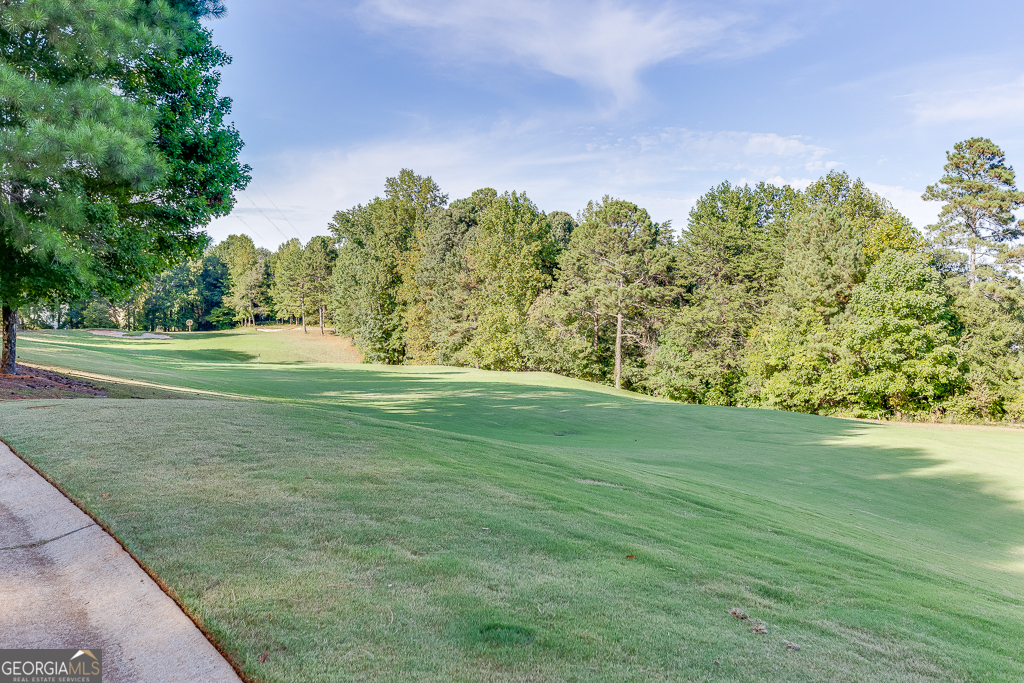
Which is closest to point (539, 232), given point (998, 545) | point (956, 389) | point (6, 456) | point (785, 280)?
point (785, 280)

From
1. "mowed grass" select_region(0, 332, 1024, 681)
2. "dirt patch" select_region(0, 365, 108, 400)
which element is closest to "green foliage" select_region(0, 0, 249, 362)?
"dirt patch" select_region(0, 365, 108, 400)

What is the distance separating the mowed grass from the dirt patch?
7.30ft

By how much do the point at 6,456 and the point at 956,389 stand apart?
143 ft

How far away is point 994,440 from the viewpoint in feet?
69.4

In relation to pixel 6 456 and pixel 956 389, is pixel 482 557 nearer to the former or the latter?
pixel 6 456

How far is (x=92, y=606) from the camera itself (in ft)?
10.6

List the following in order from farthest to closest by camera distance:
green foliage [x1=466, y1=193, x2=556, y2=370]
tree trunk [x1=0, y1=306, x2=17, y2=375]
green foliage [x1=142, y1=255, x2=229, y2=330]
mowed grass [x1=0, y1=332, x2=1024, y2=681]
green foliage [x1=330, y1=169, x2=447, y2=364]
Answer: green foliage [x1=142, y1=255, x2=229, y2=330] < green foliage [x1=330, y1=169, x2=447, y2=364] < green foliage [x1=466, y1=193, x2=556, y2=370] < tree trunk [x1=0, y1=306, x2=17, y2=375] < mowed grass [x1=0, y1=332, x2=1024, y2=681]

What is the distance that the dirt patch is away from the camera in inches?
430

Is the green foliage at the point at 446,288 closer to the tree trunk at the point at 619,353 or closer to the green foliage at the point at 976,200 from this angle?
the tree trunk at the point at 619,353

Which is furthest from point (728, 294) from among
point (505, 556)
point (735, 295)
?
point (505, 556)

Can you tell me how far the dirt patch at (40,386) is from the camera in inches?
430

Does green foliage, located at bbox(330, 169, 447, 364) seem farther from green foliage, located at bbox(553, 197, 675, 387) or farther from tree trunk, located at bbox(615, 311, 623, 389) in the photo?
tree trunk, located at bbox(615, 311, 623, 389)

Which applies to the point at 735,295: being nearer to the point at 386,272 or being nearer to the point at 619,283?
the point at 619,283

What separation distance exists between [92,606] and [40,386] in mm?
12024
